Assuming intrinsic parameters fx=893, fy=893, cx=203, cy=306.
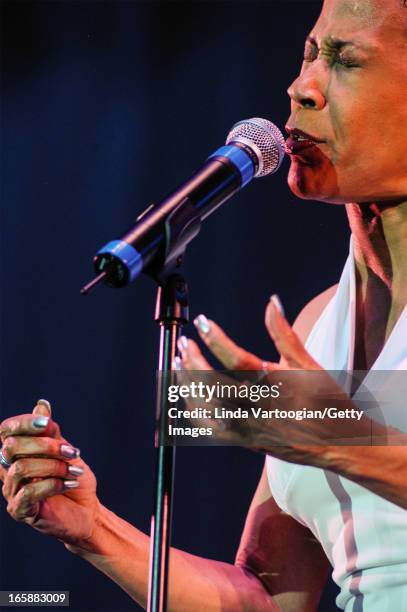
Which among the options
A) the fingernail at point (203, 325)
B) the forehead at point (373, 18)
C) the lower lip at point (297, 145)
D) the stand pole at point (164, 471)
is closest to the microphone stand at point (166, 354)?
the stand pole at point (164, 471)

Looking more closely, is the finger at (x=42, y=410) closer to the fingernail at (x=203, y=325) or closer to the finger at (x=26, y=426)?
the finger at (x=26, y=426)

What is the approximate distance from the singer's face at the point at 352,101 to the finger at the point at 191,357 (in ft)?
1.63

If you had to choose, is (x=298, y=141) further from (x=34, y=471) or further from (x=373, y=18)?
(x=34, y=471)

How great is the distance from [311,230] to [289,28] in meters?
0.46

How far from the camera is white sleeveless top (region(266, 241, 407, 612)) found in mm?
1362

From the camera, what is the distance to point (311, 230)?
1.98 m

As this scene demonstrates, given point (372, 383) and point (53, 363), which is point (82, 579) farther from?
point (372, 383)

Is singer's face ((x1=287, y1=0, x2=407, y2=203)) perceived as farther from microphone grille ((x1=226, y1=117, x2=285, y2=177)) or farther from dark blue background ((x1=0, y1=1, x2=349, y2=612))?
dark blue background ((x1=0, y1=1, x2=349, y2=612))

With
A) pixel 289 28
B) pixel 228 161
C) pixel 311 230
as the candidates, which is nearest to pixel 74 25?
pixel 289 28

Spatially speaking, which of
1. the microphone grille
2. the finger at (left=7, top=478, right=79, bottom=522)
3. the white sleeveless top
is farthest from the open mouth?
the finger at (left=7, top=478, right=79, bottom=522)

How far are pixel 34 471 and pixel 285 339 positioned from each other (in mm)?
487

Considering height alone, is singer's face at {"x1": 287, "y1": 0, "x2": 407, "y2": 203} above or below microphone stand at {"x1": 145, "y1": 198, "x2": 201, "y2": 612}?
above

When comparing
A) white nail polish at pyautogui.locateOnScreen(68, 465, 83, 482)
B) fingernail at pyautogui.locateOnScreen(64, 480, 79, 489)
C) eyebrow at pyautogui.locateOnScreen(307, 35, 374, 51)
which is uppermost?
eyebrow at pyautogui.locateOnScreen(307, 35, 374, 51)

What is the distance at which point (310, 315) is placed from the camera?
5.67ft
